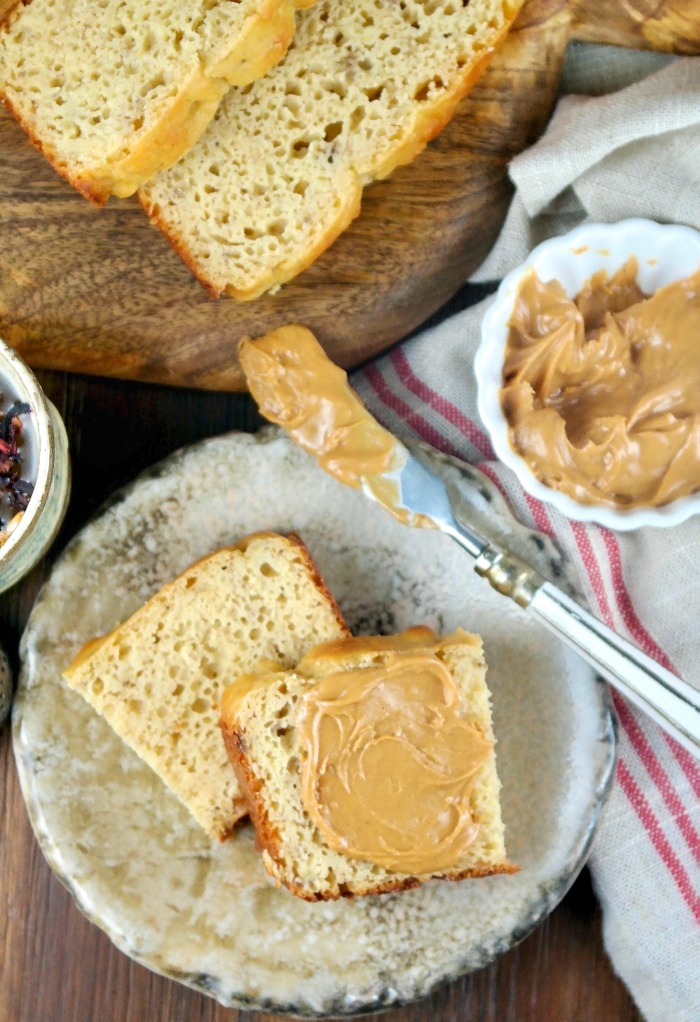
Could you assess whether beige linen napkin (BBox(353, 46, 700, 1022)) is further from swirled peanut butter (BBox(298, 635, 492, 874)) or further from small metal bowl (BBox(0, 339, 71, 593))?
small metal bowl (BBox(0, 339, 71, 593))

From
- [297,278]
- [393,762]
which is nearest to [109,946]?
[393,762]

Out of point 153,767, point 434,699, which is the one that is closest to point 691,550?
point 434,699

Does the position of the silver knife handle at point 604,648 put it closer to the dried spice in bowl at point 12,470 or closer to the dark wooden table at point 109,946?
the dark wooden table at point 109,946

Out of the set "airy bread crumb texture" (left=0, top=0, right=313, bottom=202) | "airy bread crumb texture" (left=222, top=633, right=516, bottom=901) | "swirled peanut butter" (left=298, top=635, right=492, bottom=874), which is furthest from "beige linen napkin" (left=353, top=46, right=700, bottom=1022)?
"airy bread crumb texture" (left=0, top=0, right=313, bottom=202)

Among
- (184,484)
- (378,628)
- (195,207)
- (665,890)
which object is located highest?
(195,207)

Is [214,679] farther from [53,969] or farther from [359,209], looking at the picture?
[359,209]

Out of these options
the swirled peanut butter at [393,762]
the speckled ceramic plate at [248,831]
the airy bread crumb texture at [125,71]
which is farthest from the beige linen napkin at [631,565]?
the airy bread crumb texture at [125,71]
